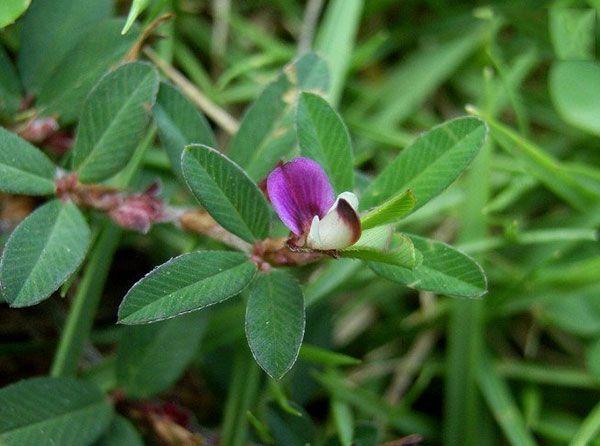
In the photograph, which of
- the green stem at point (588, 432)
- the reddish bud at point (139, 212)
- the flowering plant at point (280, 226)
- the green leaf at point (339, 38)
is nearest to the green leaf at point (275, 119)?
the flowering plant at point (280, 226)

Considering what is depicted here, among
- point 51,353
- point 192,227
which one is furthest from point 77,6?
point 51,353

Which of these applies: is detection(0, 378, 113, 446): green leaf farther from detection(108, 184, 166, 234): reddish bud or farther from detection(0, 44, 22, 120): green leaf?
detection(0, 44, 22, 120): green leaf

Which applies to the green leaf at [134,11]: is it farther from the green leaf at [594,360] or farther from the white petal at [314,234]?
the green leaf at [594,360]

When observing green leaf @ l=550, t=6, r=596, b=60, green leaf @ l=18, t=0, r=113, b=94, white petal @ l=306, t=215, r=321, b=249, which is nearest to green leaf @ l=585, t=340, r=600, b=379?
green leaf @ l=550, t=6, r=596, b=60

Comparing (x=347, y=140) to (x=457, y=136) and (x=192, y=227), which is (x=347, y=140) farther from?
(x=192, y=227)

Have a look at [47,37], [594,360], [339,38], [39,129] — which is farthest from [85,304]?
[594,360]
